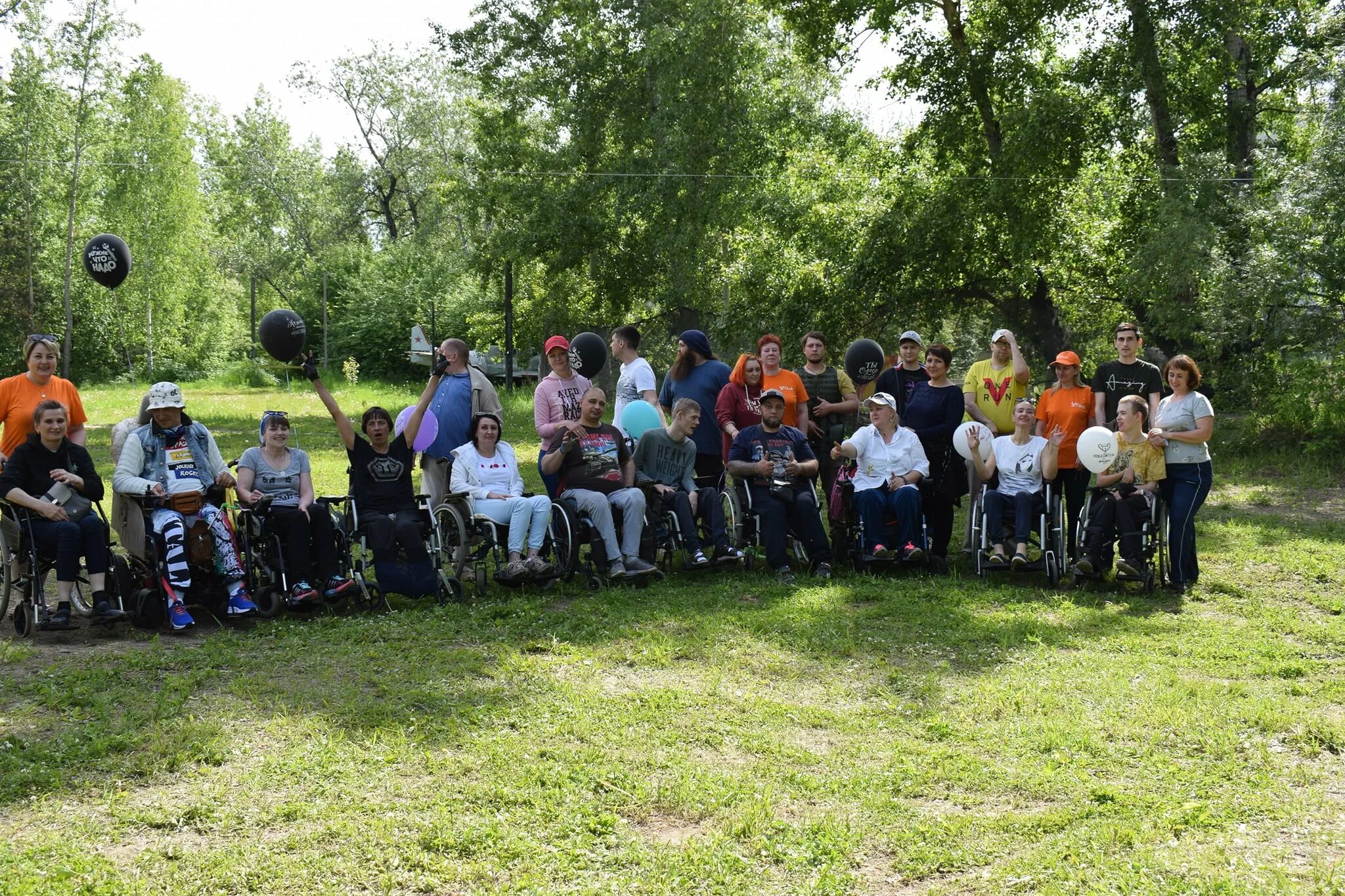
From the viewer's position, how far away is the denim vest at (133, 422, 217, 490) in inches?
257

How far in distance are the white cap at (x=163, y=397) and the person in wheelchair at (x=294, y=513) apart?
0.46 m

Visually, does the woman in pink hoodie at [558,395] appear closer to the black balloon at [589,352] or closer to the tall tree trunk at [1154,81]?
the black balloon at [589,352]

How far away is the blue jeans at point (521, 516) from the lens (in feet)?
23.0

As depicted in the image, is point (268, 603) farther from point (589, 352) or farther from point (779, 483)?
point (589, 352)

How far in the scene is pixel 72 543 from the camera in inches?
241

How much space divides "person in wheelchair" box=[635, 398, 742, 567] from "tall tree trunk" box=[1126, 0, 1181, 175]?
10002mm

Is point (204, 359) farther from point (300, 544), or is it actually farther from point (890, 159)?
point (300, 544)

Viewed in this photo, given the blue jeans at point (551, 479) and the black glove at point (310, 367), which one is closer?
the black glove at point (310, 367)

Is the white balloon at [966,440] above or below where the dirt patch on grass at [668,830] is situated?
above

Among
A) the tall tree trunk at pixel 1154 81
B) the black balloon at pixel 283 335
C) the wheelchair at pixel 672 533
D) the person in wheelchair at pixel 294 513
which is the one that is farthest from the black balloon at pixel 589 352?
the tall tree trunk at pixel 1154 81

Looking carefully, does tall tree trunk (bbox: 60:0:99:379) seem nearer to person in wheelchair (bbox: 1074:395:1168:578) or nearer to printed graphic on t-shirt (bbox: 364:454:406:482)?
printed graphic on t-shirt (bbox: 364:454:406:482)

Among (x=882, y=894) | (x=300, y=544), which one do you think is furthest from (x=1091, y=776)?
(x=300, y=544)

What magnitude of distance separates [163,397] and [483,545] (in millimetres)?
1924

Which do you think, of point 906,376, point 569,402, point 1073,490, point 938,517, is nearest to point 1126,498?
point 1073,490
